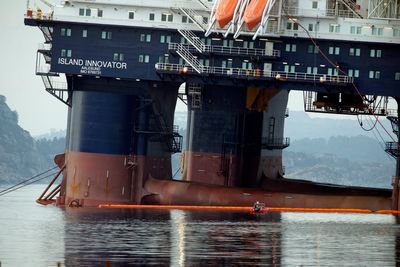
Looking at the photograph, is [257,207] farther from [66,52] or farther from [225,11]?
[66,52]

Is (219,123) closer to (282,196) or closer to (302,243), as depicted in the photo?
(282,196)

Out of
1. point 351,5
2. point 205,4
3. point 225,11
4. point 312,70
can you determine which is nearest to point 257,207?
point 312,70

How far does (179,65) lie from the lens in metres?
86.1

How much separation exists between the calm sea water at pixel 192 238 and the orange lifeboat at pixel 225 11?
9146 millimetres

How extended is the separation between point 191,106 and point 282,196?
302 inches

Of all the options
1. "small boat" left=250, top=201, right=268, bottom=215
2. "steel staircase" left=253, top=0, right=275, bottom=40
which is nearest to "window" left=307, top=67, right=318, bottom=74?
"steel staircase" left=253, top=0, right=275, bottom=40

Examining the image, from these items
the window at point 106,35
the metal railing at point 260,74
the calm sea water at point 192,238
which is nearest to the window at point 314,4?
the metal railing at point 260,74

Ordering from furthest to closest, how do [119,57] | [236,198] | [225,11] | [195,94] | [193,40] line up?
1. [195,94]
2. [236,198]
3. [119,57]
4. [193,40]
5. [225,11]

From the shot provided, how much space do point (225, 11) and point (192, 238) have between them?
828 inches

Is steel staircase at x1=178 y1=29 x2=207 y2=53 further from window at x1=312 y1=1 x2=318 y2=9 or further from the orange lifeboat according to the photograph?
window at x1=312 y1=1 x2=318 y2=9

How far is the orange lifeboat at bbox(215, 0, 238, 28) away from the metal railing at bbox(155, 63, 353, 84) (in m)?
2.39

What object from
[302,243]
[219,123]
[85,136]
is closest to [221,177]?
[219,123]

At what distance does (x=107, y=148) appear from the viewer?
8656cm

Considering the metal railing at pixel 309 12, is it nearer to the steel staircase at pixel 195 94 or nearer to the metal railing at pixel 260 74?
the metal railing at pixel 260 74
